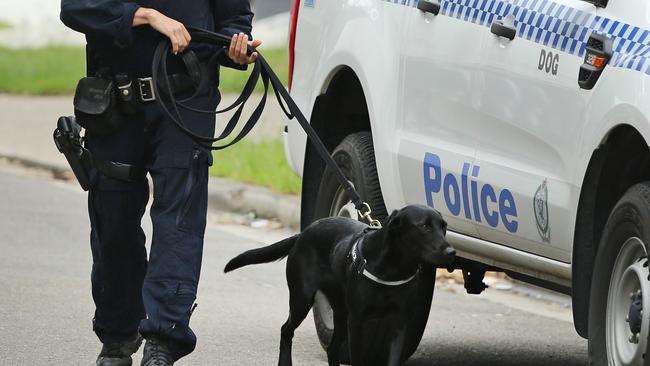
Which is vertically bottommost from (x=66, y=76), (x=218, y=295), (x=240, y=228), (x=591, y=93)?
(x=66, y=76)

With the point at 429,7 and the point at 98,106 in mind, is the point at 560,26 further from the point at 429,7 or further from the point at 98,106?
the point at 98,106

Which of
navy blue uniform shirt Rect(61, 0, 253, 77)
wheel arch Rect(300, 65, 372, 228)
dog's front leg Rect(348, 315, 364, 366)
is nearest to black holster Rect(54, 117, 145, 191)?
navy blue uniform shirt Rect(61, 0, 253, 77)

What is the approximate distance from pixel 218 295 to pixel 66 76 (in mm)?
13039

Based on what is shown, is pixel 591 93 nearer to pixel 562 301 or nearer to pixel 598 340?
pixel 598 340

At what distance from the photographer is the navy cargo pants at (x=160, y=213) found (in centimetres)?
529

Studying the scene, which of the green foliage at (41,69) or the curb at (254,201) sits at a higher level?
the curb at (254,201)

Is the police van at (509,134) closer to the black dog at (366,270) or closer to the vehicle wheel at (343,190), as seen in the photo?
the vehicle wheel at (343,190)

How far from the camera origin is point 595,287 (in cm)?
475

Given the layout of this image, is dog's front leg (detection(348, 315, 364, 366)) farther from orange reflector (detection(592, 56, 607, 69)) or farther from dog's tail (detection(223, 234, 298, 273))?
orange reflector (detection(592, 56, 607, 69))

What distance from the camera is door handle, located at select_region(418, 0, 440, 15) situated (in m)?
5.77

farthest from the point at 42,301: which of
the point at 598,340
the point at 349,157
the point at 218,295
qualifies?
the point at 598,340

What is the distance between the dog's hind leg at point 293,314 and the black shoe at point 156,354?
497 millimetres

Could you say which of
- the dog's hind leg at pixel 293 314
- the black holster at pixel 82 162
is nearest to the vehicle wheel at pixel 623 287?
the dog's hind leg at pixel 293 314

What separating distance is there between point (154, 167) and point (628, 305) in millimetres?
1698
